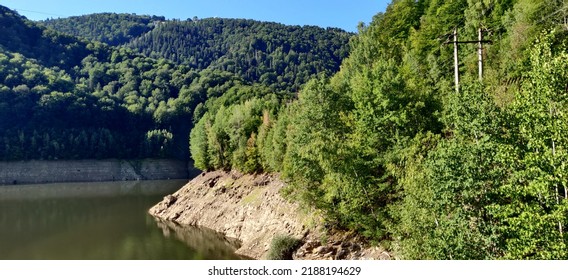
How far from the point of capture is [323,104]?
38.7 meters

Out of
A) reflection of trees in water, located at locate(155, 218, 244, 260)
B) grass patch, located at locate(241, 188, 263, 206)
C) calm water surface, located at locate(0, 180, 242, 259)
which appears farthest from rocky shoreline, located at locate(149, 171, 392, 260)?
calm water surface, located at locate(0, 180, 242, 259)

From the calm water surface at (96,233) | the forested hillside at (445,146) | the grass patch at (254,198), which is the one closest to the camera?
the forested hillside at (445,146)

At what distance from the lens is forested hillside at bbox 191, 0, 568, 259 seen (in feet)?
55.8

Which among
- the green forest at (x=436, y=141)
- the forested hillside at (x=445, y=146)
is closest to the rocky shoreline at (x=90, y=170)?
the green forest at (x=436, y=141)

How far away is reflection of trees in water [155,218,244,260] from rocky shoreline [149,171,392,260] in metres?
0.92

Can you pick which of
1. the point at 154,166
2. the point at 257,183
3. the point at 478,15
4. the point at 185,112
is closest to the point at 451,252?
the point at 257,183

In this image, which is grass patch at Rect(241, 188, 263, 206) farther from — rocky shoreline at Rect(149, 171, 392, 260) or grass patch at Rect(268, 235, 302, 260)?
grass patch at Rect(268, 235, 302, 260)

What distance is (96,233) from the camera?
55250mm

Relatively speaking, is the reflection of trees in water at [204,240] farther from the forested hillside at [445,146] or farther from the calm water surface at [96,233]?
the forested hillside at [445,146]

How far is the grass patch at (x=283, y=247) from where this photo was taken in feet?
120

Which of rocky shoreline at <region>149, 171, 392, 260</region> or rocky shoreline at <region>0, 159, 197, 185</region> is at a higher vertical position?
rocky shoreline at <region>149, 171, 392, 260</region>

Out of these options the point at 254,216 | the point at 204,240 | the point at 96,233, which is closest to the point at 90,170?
the point at 96,233

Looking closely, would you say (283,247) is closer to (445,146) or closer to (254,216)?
(254,216)

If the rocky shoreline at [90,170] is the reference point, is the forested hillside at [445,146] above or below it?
above
